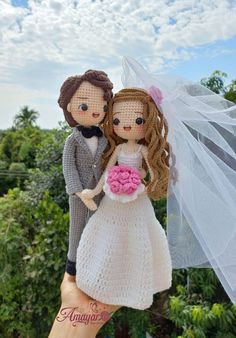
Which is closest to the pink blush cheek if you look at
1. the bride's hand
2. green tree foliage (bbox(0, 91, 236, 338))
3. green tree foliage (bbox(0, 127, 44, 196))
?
the bride's hand

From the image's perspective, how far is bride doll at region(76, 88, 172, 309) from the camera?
0.97m

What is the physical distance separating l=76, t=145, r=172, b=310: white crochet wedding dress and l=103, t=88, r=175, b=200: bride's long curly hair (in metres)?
0.04

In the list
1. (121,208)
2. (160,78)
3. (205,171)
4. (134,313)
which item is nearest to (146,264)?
(121,208)

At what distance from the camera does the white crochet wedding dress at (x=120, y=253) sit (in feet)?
3.18

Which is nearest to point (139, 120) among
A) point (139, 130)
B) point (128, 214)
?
point (139, 130)

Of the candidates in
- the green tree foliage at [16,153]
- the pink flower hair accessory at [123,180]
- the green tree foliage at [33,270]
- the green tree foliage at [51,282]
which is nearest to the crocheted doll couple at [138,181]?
the pink flower hair accessory at [123,180]

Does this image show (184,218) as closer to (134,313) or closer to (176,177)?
(176,177)

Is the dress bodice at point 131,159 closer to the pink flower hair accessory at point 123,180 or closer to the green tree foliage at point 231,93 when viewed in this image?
the pink flower hair accessory at point 123,180

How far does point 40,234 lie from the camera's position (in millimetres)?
2020

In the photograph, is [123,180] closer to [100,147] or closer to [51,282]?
[100,147]

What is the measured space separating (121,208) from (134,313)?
1.36 meters

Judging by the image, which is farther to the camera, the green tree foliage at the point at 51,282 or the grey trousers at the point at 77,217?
the green tree foliage at the point at 51,282

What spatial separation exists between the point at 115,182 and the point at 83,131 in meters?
0.17

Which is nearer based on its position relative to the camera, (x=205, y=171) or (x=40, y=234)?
(x=205, y=171)
